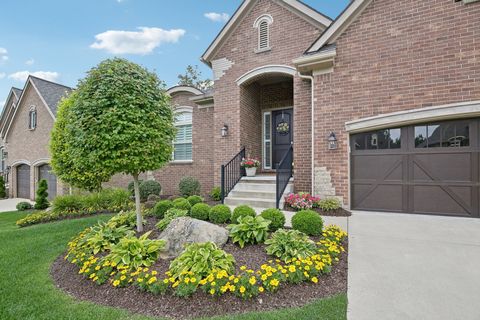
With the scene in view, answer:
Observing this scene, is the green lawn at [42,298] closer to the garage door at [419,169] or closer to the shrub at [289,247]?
the shrub at [289,247]

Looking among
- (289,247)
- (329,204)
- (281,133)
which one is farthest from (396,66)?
(289,247)

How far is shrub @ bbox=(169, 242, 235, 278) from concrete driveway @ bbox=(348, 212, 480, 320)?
1522 millimetres

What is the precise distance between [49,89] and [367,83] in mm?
18776

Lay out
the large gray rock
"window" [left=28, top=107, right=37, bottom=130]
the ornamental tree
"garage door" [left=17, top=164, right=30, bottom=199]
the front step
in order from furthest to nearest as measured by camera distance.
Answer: "garage door" [left=17, top=164, right=30, bottom=199], "window" [left=28, top=107, right=37, bottom=130], the front step, the ornamental tree, the large gray rock

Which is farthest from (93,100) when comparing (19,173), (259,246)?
(19,173)

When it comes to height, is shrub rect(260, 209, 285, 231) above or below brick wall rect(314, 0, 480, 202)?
below

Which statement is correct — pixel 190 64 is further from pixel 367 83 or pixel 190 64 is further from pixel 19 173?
pixel 367 83

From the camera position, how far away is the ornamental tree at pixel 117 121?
4.07 meters

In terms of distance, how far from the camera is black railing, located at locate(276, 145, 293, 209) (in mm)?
6466

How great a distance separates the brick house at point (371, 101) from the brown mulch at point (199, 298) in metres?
3.52

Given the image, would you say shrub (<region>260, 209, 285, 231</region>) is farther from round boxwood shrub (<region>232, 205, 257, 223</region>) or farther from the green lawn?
the green lawn

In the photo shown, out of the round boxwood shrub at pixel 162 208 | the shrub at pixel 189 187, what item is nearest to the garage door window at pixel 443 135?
the round boxwood shrub at pixel 162 208

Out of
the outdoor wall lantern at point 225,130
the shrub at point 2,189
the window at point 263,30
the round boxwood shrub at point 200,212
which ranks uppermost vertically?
the window at point 263,30

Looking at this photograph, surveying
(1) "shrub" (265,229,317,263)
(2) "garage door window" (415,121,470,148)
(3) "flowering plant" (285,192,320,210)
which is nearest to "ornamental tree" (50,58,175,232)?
(1) "shrub" (265,229,317,263)
